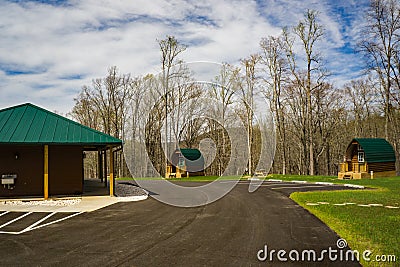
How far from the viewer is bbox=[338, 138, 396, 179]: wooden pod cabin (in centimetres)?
2369

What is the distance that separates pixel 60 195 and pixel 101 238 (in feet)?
27.0

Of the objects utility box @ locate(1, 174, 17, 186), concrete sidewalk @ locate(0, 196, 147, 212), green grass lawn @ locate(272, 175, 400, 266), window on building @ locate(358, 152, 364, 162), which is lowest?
concrete sidewalk @ locate(0, 196, 147, 212)

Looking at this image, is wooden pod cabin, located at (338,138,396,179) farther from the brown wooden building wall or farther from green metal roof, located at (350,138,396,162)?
the brown wooden building wall

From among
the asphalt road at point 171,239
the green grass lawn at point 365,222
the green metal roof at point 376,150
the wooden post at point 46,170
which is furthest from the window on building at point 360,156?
the wooden post at point 46,170

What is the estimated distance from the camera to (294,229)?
8.00 metres

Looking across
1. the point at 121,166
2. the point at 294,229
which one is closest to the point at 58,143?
the point at 294,229

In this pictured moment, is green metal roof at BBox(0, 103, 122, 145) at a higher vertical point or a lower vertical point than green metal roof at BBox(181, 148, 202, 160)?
higher

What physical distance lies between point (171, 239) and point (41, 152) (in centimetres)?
958

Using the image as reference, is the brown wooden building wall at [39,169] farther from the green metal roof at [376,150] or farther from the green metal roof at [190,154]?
the green metal roof at [376,150]

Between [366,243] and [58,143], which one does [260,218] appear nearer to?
[366,243]

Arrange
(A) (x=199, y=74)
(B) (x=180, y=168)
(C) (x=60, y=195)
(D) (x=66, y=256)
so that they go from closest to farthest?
(D) (x=66, y=256) < (C) (x=60, y=195) < (A) (x=199, y=74) < (B) (x=180, y=168)

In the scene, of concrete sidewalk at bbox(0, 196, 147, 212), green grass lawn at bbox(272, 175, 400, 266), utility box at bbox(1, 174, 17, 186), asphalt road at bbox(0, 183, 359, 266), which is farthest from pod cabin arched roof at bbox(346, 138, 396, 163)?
utility box at bbox(1, 174, 17, 186)

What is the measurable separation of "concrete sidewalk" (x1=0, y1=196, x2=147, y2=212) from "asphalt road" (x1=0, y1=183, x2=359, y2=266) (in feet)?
4.91

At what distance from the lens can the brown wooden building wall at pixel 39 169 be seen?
564 inches
